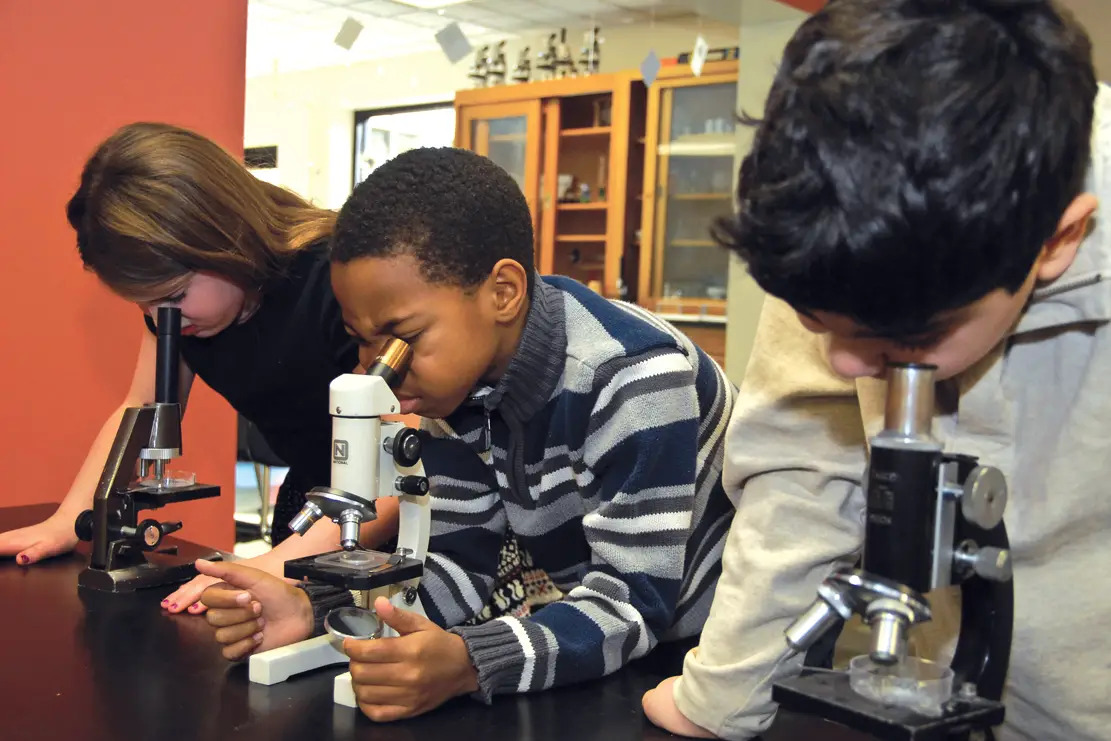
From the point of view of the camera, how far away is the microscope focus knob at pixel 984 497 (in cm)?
62

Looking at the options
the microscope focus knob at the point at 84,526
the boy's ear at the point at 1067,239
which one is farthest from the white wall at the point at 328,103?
the boy's ear at the point at 1067,239

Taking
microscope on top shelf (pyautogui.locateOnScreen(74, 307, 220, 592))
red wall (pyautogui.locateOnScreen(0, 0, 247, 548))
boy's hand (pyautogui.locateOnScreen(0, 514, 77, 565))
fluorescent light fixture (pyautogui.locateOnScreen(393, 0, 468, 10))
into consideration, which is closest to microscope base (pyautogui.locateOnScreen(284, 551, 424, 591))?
microscope on top shelf (pyautogui.locateOnScreen(74, 307, 220, 592))

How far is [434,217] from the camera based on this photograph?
1.07m

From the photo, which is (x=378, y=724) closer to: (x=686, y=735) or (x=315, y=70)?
(x=686, y=735)

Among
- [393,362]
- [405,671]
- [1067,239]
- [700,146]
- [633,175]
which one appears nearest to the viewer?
[1067,239]

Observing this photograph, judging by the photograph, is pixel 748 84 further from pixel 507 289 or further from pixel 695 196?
pixel 507 289

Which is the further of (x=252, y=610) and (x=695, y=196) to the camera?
(x=695, y=196)

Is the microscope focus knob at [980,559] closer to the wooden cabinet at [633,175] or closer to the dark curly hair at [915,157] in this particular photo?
the dark curly hair at [915,157]

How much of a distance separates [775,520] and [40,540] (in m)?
1.11

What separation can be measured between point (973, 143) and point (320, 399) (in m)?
1.14

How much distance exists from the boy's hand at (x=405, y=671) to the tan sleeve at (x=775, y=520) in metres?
0.20

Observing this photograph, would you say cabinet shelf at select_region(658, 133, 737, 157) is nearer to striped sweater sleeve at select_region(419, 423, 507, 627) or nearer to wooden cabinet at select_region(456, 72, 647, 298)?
wooden cabinet at select_region(456, 72, 647, 298)

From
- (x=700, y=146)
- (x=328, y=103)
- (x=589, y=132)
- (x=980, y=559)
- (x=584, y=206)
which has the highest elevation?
Result: (x=328, y=103)

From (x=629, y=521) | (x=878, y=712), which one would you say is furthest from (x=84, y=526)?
(x=878, y=712)
